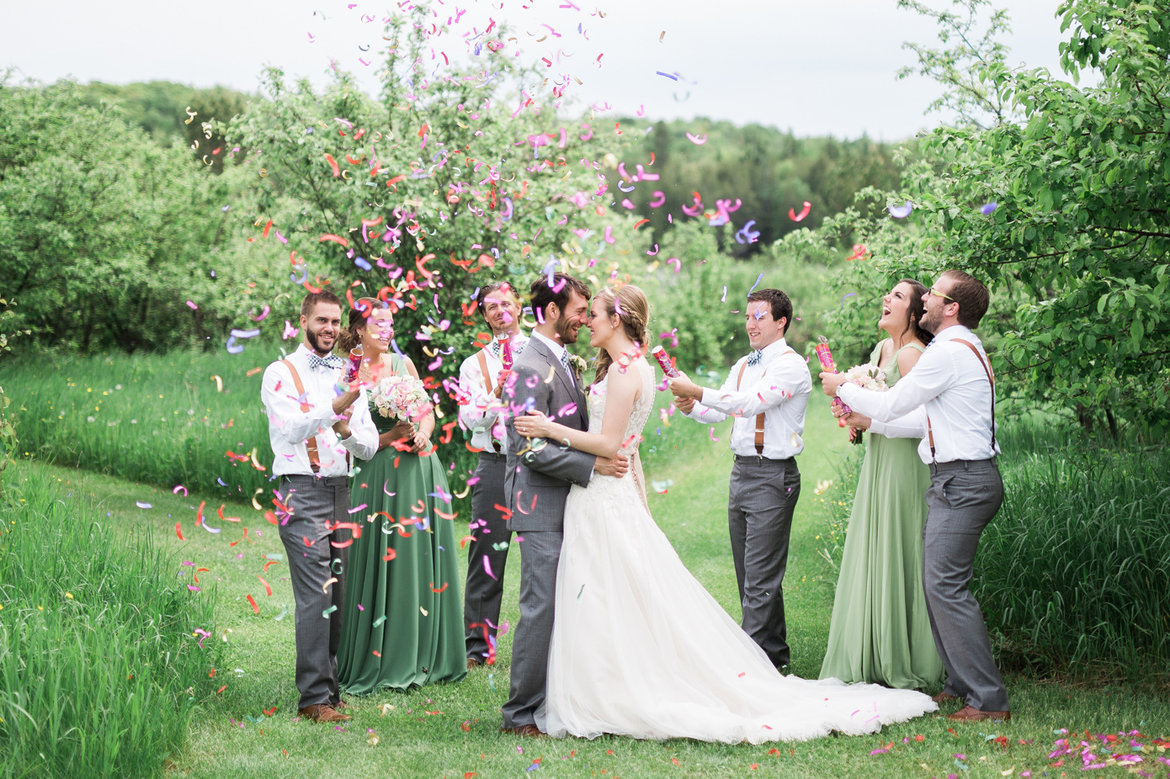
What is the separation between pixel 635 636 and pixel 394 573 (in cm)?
182

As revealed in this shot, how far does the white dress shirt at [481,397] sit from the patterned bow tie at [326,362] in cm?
115

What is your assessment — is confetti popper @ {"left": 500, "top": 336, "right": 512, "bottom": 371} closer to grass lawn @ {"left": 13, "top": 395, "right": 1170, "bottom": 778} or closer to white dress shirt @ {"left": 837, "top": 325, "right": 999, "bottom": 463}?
grass lawn @ {"left": 13, "top": 395, "right": 1170, "bottom": 778}

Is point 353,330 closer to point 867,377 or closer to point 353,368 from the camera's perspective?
point 353,368

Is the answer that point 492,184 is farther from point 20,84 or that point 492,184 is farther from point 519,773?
point 20,84

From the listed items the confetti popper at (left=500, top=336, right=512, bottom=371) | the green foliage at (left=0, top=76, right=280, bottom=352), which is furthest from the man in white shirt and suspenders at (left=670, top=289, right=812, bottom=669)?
the green foliage at (left=0, top=76, right=280, bottom=352)

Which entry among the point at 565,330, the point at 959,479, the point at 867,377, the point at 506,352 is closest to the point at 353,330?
the point at 506,352

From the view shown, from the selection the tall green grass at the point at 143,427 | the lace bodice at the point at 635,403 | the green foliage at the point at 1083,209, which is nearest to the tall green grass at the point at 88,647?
the lace bodice at the point at 635,403

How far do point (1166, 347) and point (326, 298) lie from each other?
4.97 metres

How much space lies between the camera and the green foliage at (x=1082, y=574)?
6.10 meters

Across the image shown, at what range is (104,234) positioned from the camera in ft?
59.7

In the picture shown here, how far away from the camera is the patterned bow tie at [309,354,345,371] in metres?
5.52

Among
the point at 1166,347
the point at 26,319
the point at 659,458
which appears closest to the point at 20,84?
the point at 26,319

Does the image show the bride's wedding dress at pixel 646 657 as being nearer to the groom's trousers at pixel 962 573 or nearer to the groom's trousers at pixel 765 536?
the groom's trousers at pixel 962 573

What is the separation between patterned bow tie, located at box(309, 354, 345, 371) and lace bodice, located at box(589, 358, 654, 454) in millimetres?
1442
